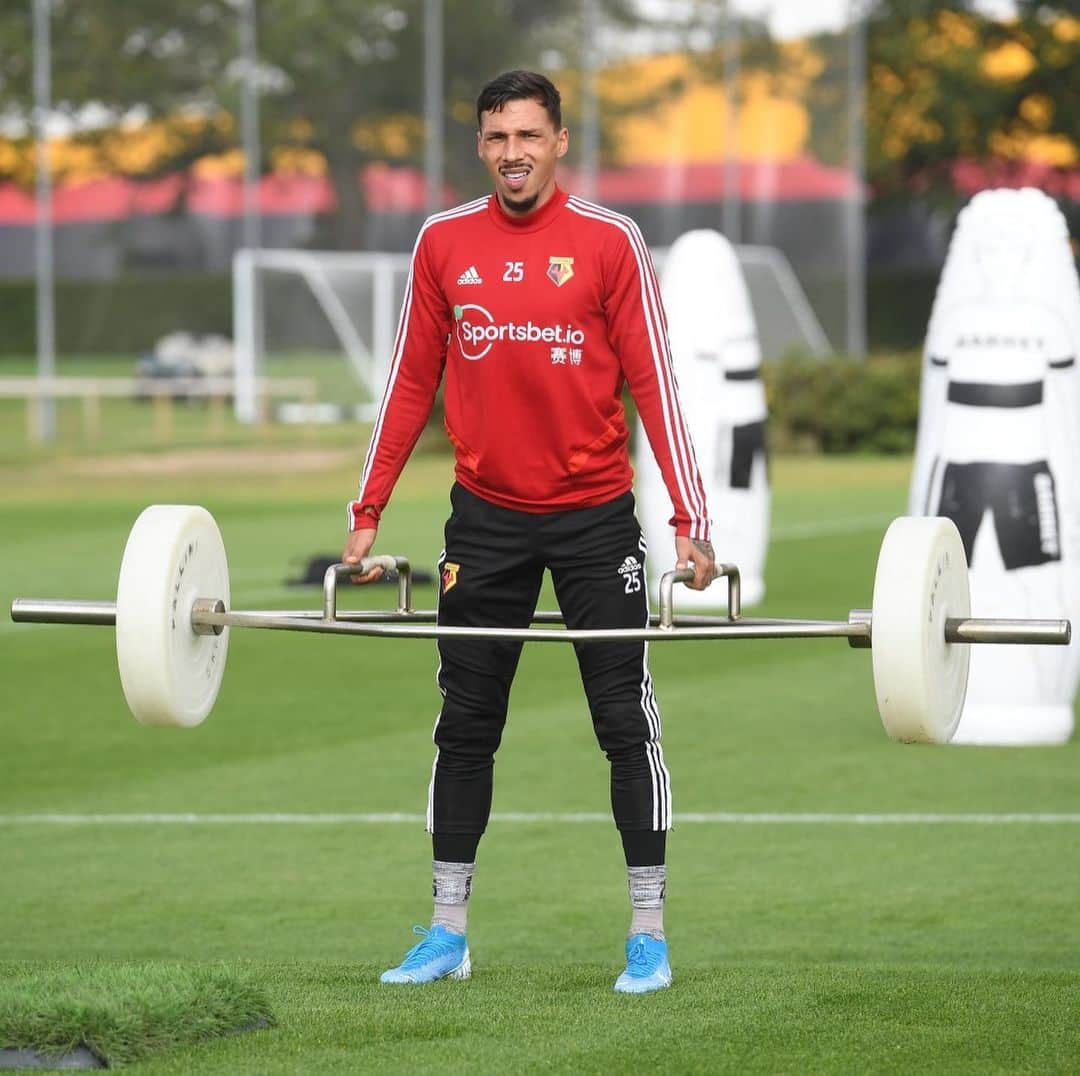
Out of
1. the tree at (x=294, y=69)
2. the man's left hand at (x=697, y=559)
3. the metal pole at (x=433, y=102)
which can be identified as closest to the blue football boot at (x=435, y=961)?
the man's left hand at (x=697, y=559)

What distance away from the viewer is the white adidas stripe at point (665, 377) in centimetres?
597

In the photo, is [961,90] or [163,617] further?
[961,90]

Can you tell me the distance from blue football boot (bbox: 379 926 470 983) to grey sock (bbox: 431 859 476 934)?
0.03 metres

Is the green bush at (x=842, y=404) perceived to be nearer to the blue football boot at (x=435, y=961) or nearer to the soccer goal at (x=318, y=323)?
the soccer goal at (x=318, y=323)

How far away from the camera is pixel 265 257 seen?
115ft

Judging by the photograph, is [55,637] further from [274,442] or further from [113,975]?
[274,442]

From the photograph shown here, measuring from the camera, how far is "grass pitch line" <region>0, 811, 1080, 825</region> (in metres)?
9.03

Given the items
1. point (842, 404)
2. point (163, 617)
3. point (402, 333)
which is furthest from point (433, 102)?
point (163, 617)

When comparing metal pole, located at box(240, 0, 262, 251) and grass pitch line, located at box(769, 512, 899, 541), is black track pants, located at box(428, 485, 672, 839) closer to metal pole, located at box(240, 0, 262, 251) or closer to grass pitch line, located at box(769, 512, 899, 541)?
grass pitch line, located at box(769, 512, 899, 541)

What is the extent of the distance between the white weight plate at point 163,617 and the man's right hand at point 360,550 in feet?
1.33

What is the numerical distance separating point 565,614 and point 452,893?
78cm

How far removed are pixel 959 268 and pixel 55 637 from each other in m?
6.52

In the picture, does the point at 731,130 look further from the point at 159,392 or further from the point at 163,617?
the point at 163,617

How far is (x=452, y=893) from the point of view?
6.24 meters
